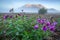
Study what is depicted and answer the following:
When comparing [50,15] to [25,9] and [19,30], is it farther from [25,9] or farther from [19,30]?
[19,30]

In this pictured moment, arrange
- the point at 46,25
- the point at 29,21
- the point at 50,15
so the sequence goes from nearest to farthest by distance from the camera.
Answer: the point at 46,25, the point at 29,21, the point at 50,15

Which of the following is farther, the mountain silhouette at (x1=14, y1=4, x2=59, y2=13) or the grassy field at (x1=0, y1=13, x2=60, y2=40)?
the mountain silhouette at (x1=14, y1=4, x2=59, y2=13)

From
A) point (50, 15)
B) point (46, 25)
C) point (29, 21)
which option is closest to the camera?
point (46, 25)

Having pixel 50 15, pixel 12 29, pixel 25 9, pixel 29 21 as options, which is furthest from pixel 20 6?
pixel 12 29

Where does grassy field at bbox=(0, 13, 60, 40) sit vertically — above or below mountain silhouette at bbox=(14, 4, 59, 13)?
below

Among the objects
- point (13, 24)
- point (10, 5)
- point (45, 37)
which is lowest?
point (45, 37)

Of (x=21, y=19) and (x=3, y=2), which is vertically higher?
(x=3, y=2)

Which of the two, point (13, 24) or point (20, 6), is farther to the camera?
point (20, 6)

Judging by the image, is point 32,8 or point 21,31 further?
point 32,8

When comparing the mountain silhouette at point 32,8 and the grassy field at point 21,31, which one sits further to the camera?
the mountain silhouette at point 32,8

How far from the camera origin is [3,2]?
4125mm

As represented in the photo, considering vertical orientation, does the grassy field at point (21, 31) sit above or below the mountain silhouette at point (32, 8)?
below

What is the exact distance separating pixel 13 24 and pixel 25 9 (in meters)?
1.20

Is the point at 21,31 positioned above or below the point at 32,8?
below
